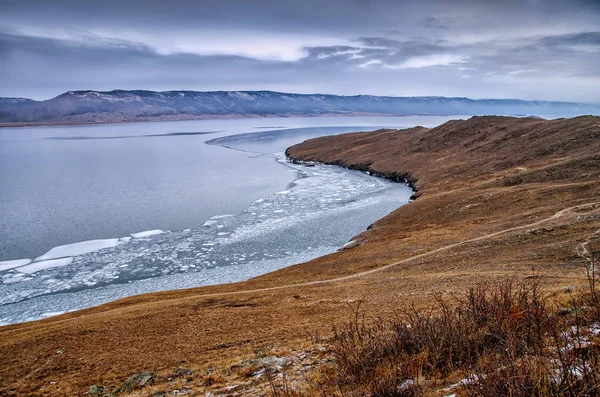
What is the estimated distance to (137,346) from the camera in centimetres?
1317

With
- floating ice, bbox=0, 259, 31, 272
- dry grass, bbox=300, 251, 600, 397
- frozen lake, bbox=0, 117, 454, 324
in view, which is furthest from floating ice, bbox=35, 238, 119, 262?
dry grass, bbox=300, 251, 600, 397

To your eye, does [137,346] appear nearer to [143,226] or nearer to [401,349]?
[401,349]

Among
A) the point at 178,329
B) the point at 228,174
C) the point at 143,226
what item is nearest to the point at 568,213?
the point at 178,329

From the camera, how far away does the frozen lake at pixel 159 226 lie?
24703 mm

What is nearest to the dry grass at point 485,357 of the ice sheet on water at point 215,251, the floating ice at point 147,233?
the ice sheet on water at point 215,251

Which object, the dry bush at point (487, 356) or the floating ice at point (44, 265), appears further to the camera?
the floating ice at point (44, 265)

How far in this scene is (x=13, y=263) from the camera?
1085 inches

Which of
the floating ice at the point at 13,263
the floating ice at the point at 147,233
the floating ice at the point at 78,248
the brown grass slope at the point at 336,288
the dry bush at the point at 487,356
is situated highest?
the dry bush at the point at 487,356

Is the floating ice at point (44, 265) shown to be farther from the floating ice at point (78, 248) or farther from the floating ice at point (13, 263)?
the floating ice at point (78, 248)

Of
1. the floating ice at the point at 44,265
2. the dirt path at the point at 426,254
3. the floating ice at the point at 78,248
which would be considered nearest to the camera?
the dirt path at the point at 426,254

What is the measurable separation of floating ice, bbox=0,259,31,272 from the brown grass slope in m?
11.6

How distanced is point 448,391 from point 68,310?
2163 cm

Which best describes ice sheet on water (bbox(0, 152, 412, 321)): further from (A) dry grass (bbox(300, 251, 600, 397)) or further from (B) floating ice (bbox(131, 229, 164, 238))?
(A) dry grass (bbox(300, 251, 600, 397))

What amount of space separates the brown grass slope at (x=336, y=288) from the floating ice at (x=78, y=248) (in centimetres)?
1197
